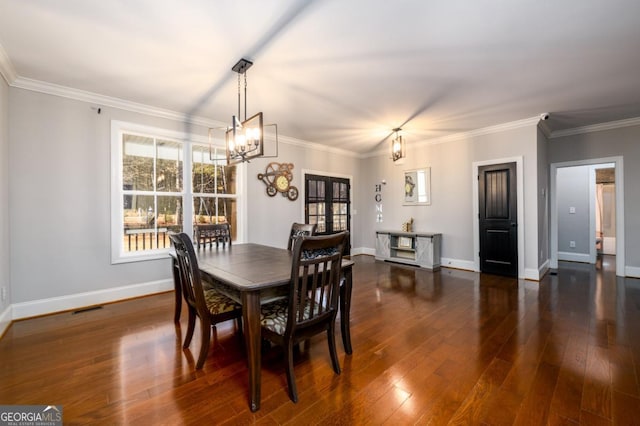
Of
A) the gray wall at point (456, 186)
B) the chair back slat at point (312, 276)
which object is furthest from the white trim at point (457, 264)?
the chair back slat at point (312, 276)

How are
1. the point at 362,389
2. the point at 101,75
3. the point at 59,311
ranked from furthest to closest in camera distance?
the point at 59,311 < the point at 101,75 < the point at 362,389

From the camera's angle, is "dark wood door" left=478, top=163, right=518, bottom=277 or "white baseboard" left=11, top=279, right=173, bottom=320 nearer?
"white baseboard" left=11, top=279, right=173, bottom=320

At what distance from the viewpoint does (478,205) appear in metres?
5.01

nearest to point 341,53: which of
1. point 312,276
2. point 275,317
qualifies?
point 312,276

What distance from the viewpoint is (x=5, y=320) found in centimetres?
275

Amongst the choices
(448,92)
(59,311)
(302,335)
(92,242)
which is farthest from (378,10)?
(59,311)

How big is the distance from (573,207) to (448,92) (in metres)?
4.86

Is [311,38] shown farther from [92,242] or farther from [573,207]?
[573,207]

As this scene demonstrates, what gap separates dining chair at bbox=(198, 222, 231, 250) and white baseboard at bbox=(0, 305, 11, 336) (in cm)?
186

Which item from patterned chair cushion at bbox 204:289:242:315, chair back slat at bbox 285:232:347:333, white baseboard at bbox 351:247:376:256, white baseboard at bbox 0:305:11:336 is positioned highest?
chair back slat at bbox 285:232:347:333

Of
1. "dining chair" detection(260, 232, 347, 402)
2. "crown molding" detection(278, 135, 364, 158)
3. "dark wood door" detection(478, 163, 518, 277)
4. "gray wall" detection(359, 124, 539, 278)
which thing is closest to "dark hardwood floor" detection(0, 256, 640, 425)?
"dining chair" detection(260, 232, 347, 402)

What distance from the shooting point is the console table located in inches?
207

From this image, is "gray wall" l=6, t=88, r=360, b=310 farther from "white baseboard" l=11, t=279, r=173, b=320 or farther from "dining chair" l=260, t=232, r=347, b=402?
"dining chair" l=260, t=232, r=347, b=402

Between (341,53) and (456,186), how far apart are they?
3.80 metres
